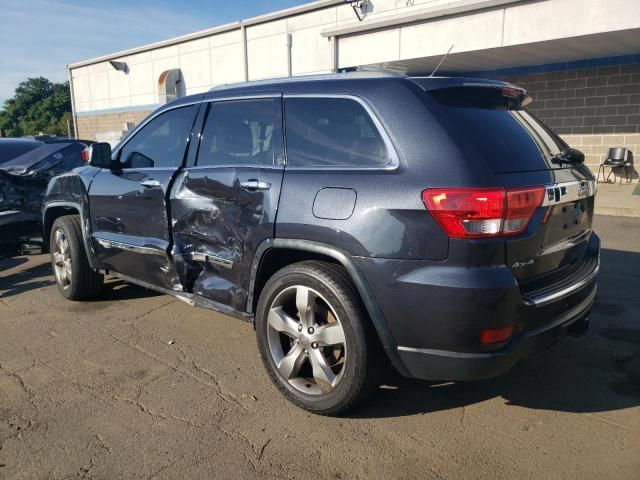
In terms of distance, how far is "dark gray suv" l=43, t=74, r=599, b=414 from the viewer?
241 centimetres

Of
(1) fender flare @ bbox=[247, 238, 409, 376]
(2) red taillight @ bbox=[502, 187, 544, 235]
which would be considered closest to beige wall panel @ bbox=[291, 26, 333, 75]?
(1) fender flare @ bbox=[247, 238, 409, 376]

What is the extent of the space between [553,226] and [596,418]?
45.3 inches

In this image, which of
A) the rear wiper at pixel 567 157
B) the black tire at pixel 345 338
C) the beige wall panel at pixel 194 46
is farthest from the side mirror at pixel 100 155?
the beige wall panel at pixel 194 46

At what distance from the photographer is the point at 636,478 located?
2.37 metres

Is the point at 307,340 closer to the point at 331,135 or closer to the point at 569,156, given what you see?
the point at 331,135

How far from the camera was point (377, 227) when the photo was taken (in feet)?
8.38

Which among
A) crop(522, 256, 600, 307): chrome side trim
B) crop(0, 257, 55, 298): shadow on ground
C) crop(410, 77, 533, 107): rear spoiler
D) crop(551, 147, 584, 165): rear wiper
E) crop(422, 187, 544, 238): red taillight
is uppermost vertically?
crop(410, 77, 533, 107): rear spoiler

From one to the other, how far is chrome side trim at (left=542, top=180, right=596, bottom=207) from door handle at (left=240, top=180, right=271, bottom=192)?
61.8 inches

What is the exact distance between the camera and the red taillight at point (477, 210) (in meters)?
2.37

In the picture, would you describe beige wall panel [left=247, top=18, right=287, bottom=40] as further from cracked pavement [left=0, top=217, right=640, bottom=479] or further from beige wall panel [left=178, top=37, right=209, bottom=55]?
cracked pavement [left=0, top=217, right=640, bottom=479]

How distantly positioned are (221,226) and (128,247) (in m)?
1.27

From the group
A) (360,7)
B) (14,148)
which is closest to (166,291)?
(14,148)

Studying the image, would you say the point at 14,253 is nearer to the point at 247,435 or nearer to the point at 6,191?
the point at 6,191

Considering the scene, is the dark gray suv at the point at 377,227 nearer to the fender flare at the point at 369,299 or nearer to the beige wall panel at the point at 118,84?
the fender flare at the point at 369,299
